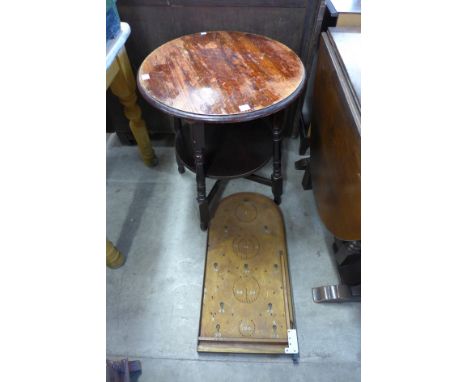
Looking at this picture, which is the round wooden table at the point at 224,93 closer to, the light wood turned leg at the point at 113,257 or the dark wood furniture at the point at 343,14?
the dark wood furniture at the point at 343,14

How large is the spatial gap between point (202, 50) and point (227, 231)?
0.73m

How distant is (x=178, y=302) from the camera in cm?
106

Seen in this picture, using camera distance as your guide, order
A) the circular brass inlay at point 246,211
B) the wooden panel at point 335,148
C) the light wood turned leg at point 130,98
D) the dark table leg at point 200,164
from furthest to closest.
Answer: the circular brass inlay at point 246,211, the light wood turned leg at point 130,98, the dark table leg at point 200,164, the wooden panel at point 335,148

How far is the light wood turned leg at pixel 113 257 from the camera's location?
1.06 meters

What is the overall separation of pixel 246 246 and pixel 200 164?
42 cm

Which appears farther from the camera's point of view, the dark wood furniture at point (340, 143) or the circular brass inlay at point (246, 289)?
the circular brass inlay at point (246, 289)

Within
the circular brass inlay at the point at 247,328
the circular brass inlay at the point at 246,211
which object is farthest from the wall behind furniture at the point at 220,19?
the circular brass inlay at the point at 247,328

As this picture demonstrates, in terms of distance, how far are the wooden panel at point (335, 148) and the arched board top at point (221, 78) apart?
0.41 feet

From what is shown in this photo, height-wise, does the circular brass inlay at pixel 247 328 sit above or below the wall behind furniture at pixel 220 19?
below

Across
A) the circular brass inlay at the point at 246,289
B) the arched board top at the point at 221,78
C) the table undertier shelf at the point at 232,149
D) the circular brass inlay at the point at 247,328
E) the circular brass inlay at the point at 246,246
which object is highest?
the arched board top at the point at 221,78

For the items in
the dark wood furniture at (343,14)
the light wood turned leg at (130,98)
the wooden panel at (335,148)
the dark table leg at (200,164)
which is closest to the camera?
the wooden panel at (335,148)

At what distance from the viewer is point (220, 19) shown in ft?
3.90
